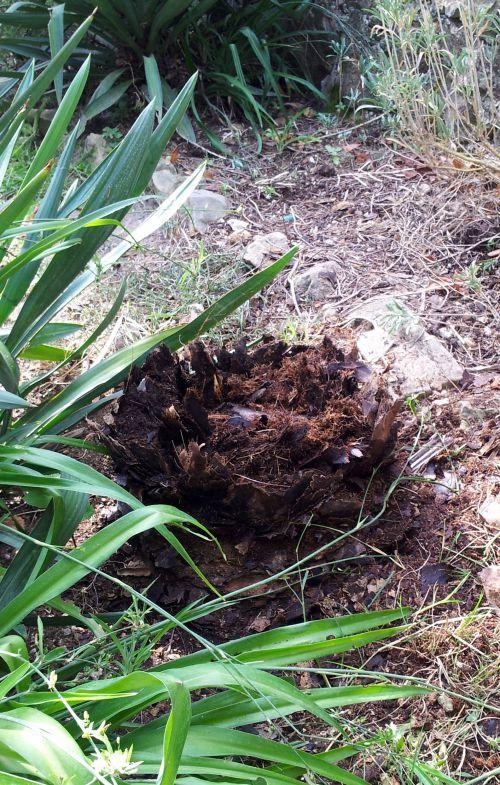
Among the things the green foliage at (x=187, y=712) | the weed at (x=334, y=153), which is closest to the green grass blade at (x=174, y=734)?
the green foliage at (x=187, y=712)

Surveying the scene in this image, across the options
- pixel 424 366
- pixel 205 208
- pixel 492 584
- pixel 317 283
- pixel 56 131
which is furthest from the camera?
pixel 205 208

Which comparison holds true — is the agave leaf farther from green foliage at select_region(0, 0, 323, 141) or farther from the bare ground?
the bare ground

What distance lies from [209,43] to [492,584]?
3.19 metres

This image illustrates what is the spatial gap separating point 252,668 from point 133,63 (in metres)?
3.43

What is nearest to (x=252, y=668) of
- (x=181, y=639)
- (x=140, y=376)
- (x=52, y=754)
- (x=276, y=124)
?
(x=52, y=754)

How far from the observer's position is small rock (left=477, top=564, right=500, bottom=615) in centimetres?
190

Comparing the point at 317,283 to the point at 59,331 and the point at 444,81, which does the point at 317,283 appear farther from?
the point at 59,331

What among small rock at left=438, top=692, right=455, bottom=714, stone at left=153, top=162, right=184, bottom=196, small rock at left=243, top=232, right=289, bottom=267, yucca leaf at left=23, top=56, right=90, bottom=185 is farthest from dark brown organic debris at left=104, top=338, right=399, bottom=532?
stone at left=153, top=162, right=184, bottom=196

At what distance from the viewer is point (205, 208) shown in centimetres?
342

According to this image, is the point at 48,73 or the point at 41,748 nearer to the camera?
the point at 41,748

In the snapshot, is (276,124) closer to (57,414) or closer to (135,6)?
(135,6)

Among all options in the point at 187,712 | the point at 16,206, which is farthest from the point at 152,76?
the point at 187,712

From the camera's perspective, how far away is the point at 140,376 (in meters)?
2.18

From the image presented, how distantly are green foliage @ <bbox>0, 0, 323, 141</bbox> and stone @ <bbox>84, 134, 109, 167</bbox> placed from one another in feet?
1.01
